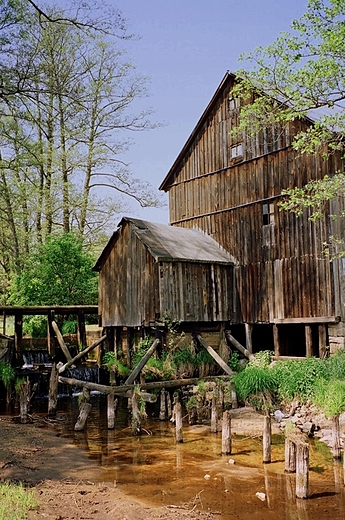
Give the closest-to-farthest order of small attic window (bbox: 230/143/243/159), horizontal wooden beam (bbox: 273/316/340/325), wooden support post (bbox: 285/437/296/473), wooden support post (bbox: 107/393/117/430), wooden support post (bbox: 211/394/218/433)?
wooden support post (bbox: 285/437/296/473) < wooden support post (bbox: 211/394/218/433) < wooden support post (bbox: 107/393/117/430) < horizontal wooden beam (bbox: 273/316/340/325) < small attic window (bbox: 230/143/243/159)

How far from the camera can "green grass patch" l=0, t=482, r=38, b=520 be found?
22.6 ft

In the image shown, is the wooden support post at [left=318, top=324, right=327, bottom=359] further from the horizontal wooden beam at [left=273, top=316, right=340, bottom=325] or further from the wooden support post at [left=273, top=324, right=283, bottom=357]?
the wooden support post at [left=273, top=324, right=283, bottom=357]

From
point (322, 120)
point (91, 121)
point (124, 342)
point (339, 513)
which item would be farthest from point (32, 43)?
point (91, 121)

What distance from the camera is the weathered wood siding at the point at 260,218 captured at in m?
16.1

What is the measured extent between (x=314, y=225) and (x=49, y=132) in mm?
19989

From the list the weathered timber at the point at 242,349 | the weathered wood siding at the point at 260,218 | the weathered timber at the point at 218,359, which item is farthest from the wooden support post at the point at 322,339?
the weathered timber at the point at 218,359

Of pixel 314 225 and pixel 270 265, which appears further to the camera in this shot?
pixel 270 265

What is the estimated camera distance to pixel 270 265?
17.7 meters

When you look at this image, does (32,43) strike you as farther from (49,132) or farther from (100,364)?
(49,132)

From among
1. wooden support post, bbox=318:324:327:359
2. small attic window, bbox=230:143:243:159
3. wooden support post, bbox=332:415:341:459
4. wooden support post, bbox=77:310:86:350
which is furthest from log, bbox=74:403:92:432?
small attic window, bbox=230:143:243:159

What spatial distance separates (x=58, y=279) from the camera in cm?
2566

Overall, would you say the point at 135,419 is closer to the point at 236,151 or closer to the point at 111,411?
the point at 111,411

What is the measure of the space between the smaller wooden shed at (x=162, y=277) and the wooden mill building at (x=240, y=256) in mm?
36

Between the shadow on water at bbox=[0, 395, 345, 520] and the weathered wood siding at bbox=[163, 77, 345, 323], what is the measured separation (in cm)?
507
